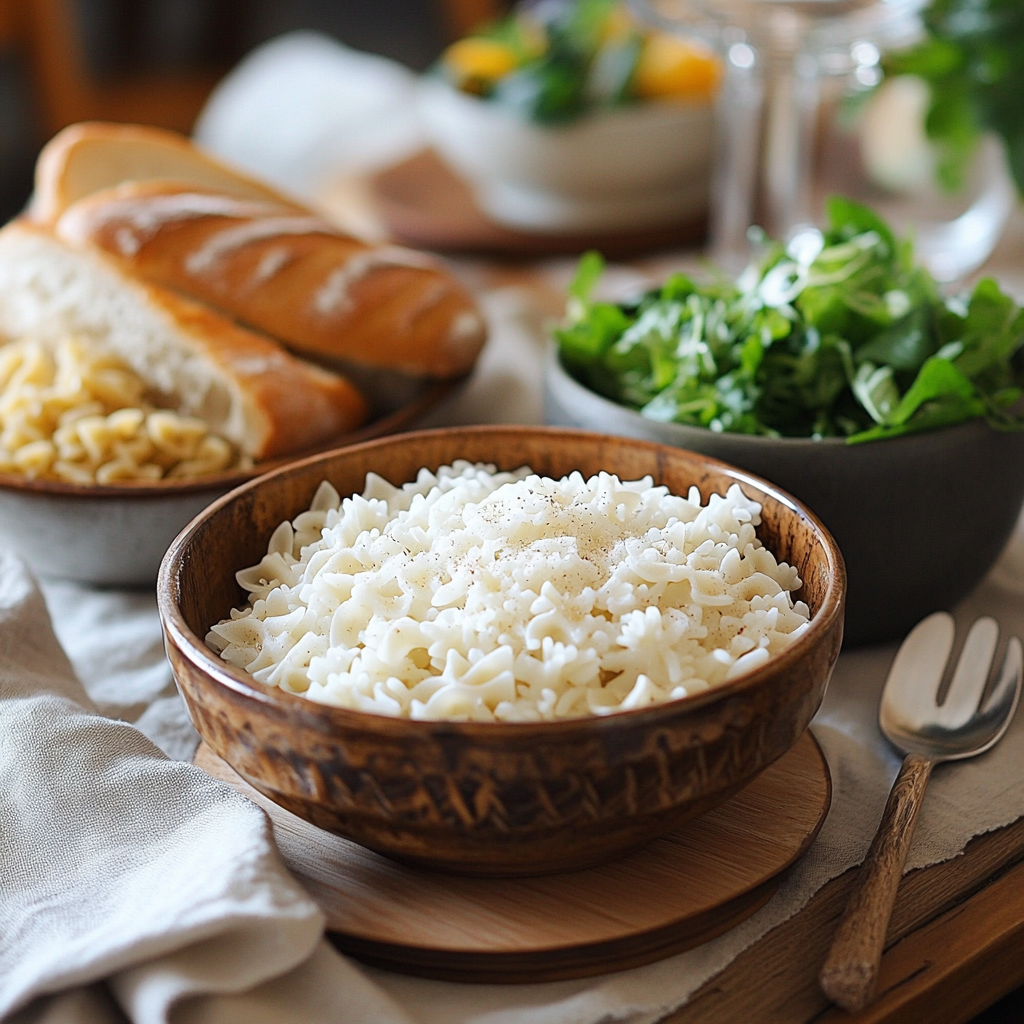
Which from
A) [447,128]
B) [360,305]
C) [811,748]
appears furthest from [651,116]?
[811,748]

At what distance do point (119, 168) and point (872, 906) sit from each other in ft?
4.32

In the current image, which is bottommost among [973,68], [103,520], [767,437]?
[103,520]

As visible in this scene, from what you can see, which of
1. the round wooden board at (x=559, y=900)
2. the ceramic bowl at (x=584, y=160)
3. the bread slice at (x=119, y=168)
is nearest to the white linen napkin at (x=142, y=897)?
the round wooden board at (x=559, y=900)

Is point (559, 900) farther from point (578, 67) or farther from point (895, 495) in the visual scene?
point (578, 67)

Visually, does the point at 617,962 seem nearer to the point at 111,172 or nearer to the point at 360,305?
the point at 360,305

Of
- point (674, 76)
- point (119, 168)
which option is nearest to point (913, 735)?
point (119, 168)

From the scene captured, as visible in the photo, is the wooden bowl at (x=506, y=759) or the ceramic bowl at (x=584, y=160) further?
the ceramic bowl at (x=584, y=160)

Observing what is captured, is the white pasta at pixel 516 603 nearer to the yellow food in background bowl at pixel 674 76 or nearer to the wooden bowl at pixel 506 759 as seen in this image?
the wooden bowl at pixel 506 759

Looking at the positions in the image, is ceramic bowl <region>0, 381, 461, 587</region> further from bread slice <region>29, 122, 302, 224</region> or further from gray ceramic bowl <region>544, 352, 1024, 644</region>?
bread slice <region>29, 122, 302, 224</region>

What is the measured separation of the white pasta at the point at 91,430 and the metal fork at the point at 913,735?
700 mm

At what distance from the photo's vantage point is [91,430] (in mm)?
1203

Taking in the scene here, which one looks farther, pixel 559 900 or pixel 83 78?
pixel 83 78

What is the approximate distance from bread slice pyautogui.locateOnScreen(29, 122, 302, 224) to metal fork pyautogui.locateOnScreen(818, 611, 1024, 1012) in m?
1.04

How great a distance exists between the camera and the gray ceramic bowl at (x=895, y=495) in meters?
1.02
